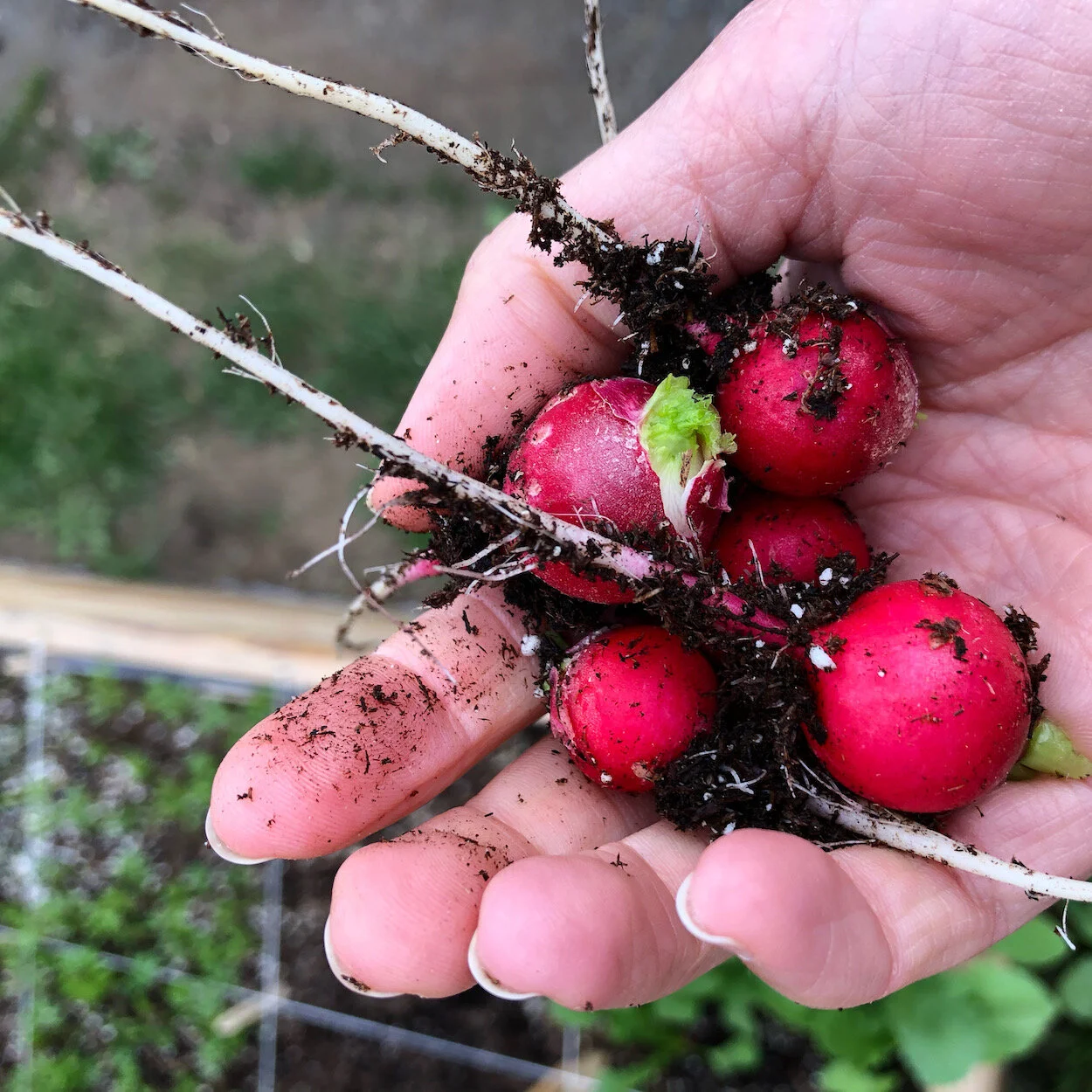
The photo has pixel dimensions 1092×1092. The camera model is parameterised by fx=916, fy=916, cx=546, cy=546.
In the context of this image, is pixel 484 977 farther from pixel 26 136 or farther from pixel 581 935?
pixel 26 136

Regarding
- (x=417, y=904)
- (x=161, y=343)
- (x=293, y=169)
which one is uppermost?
(x=293, y=169)

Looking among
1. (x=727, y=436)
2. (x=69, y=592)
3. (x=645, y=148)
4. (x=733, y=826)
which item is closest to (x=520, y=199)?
(x=645, y=148)

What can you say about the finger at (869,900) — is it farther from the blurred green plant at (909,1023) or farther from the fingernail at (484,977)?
the blurred green plant at (909,1023)

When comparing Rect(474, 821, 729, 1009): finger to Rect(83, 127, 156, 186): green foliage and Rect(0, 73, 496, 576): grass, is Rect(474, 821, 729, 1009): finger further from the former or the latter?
Rect(83, 127, 156, 186): green foliage

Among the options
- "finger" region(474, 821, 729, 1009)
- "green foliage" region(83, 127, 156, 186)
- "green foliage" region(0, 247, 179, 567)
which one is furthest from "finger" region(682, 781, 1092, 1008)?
"green foliage" region(83, 127, 156, 186)

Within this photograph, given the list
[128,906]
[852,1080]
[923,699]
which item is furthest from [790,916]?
[128,906]
